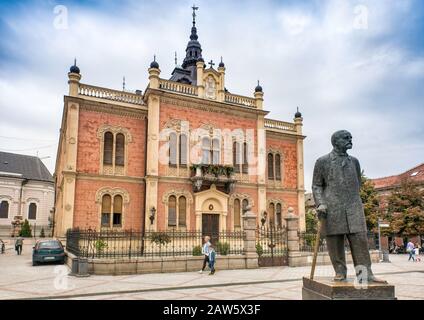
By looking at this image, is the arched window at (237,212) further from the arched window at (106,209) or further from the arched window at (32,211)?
the arched window at (32,211)

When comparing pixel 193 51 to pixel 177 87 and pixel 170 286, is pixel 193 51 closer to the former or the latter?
pixel 177 87

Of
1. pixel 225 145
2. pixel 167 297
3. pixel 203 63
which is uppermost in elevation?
pixel 203 63

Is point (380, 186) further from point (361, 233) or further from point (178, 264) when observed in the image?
point (361, 233)

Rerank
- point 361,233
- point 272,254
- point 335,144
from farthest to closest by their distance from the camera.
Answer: point 272,254 → point 335,144 → point 361,233

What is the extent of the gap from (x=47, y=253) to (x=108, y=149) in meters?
8.76

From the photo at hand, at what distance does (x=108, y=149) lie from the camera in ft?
82.5

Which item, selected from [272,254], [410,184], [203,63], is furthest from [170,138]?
[410,184]

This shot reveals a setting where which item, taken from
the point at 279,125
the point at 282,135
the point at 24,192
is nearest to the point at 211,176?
the point at 282,135

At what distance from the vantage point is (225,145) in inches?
1102

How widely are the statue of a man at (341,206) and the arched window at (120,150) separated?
2026 cm

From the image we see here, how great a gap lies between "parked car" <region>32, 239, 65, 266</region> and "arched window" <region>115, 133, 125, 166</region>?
7724mm

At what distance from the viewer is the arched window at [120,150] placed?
25344 mm

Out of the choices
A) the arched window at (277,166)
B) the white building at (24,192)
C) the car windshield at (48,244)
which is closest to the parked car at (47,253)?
the car windshield at (48,244)
